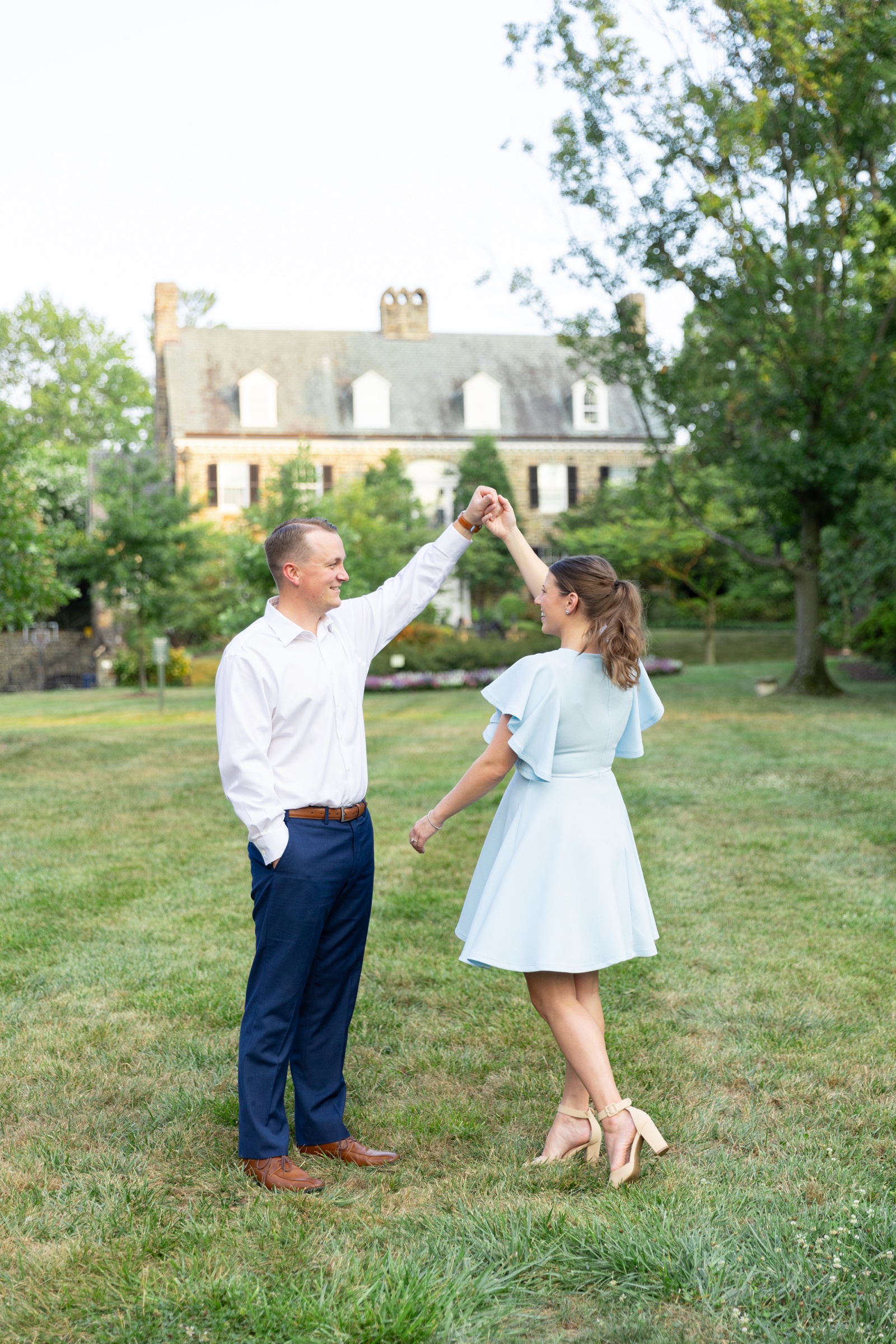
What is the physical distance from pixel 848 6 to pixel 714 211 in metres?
3.16

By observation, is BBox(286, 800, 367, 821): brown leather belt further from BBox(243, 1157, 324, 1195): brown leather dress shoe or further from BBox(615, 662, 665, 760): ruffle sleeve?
BBox(243, 1157, 324, 1195): brown leather dress shoe

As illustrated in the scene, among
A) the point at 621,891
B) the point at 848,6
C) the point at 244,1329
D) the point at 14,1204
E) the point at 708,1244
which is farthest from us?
the point at 848,6

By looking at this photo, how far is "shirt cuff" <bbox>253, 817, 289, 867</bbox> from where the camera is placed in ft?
10.6

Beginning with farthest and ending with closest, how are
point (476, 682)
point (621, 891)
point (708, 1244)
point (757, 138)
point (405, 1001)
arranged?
1. point (476, 682)
2. point (757, 138)
3. point (405, 1001)
4. point (621, 891)
5. point (708, 1244)

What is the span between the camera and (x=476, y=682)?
24.7 meters

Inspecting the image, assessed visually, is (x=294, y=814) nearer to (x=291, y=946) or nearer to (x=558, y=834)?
(x=291, y=946)

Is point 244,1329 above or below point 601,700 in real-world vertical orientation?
below

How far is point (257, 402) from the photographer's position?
4119 cm

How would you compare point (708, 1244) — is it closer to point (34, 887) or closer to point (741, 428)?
point (34, 887)

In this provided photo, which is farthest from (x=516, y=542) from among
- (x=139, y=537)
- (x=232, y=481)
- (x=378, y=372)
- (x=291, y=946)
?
(x=378, y=372)

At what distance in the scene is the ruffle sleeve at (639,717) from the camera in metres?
3.59

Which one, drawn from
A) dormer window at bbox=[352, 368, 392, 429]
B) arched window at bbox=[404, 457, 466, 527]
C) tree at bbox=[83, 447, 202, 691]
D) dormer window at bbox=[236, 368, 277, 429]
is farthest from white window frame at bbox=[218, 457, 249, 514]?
tree at bbox=[83, 447, 202, 691]

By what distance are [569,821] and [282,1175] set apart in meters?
1.30

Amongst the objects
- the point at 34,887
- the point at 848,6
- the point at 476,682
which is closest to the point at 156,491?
the point at 476,682
